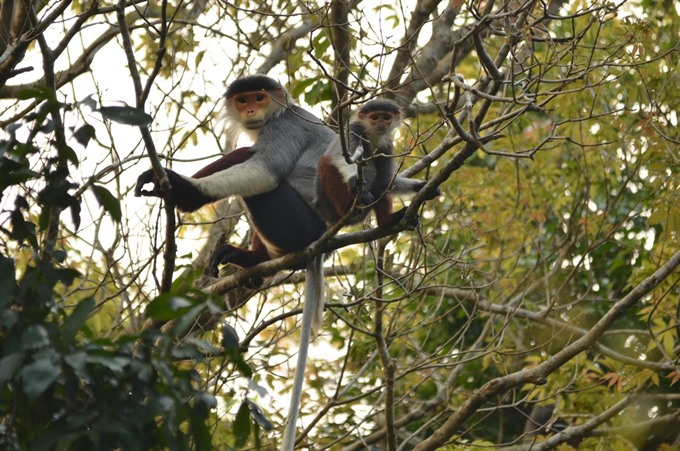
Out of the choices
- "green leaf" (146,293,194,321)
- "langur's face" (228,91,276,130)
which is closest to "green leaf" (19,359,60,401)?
"green leaf" (146,293,194,321)

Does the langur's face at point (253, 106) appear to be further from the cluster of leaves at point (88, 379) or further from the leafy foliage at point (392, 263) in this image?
the cluster of leaves at point (88, 379)

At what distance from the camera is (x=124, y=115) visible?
2.76 m

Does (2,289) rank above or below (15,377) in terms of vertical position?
above

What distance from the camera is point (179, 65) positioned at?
279 inches

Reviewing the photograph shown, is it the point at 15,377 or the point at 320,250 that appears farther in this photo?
the point at 320,250

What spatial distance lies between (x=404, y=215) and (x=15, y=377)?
9.50ft

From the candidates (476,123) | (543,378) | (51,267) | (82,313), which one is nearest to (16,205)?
(51,267)

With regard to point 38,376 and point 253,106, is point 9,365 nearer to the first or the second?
point 38,376

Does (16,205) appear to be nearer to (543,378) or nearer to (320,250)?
(320,250)

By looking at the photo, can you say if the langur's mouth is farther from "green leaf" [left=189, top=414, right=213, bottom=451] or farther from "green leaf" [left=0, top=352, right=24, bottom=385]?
"green leaf" [left=0, top=352, right=24, bottom=385]

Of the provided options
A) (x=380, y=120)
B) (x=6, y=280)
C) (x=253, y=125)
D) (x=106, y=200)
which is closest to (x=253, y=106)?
(x=253, y=125)

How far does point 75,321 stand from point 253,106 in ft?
12.9

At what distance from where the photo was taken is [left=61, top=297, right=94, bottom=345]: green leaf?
7.50ft

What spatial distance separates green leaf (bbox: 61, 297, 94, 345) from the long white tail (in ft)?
6.65
